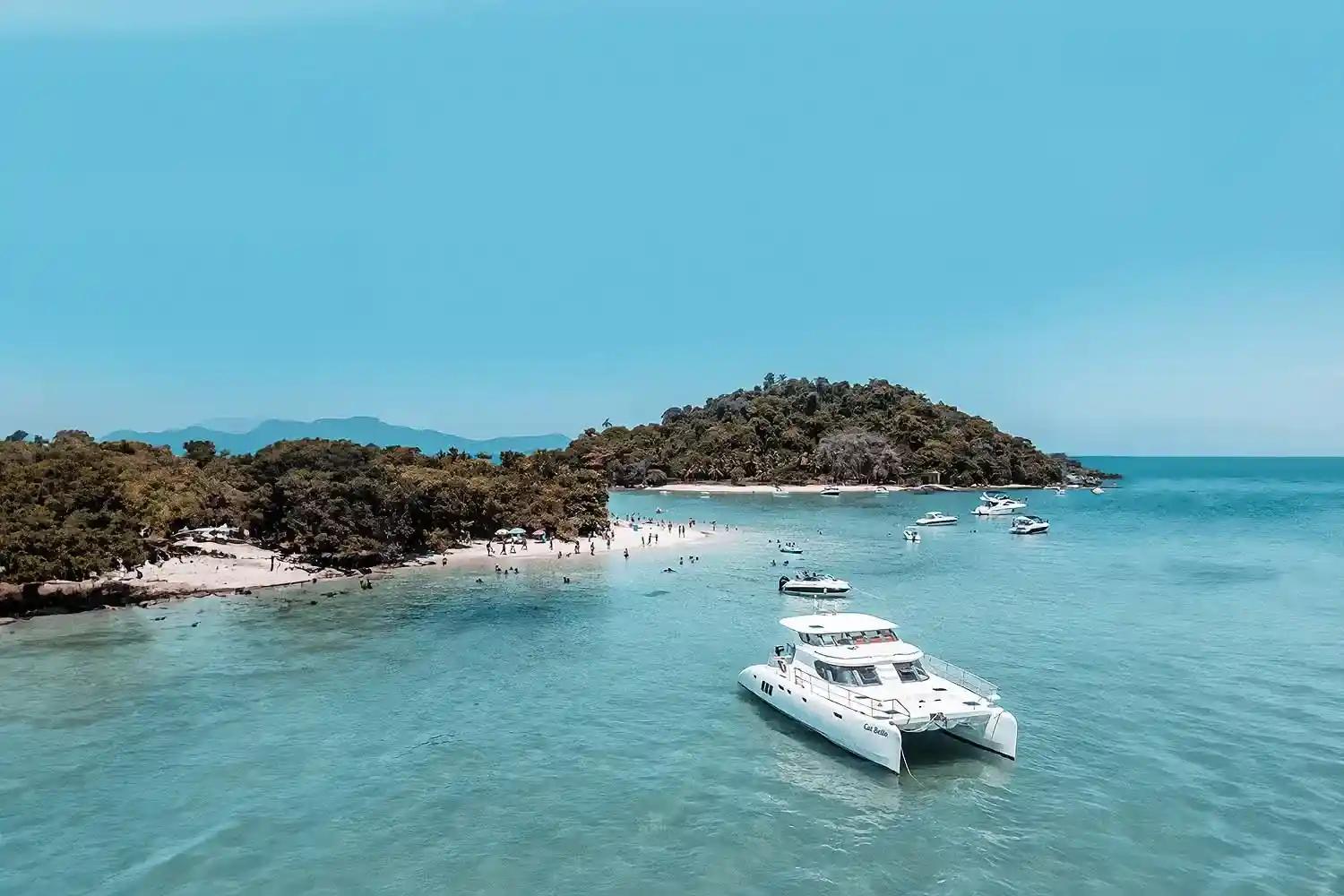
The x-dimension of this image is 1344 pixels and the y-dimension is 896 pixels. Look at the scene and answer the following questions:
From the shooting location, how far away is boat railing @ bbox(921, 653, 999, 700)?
30.0 m

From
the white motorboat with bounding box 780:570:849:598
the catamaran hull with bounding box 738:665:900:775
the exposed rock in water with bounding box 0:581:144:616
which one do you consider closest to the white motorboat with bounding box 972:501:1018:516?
the white motorboat with bounding box 780:570:849:598

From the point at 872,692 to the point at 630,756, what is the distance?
9.46m

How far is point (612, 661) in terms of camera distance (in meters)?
42.7

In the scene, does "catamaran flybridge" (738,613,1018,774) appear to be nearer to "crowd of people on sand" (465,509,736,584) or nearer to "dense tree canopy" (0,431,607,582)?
"crowd of people on sand" (465,509,736,584)

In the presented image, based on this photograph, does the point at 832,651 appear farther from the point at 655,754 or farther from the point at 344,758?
the point at 344,758

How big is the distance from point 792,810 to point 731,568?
1981 inches

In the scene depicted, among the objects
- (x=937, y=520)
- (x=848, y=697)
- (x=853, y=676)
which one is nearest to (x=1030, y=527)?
(x=937, y=520)

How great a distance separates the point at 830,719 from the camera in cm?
3030

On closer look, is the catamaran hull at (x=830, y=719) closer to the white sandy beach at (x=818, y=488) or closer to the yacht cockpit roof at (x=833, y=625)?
the yacht cockpit roof at (x=833, y=625)

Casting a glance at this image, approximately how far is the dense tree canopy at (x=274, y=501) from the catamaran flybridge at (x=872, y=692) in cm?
4457

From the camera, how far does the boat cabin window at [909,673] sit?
31.6m

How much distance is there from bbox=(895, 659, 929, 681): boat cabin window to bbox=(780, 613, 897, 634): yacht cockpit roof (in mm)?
2660

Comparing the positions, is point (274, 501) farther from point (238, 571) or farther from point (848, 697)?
point (848, 697)

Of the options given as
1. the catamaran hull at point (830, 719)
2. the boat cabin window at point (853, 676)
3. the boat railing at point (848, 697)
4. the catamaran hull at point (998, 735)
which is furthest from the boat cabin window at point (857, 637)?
the catamaran hull at point (998, 735)
